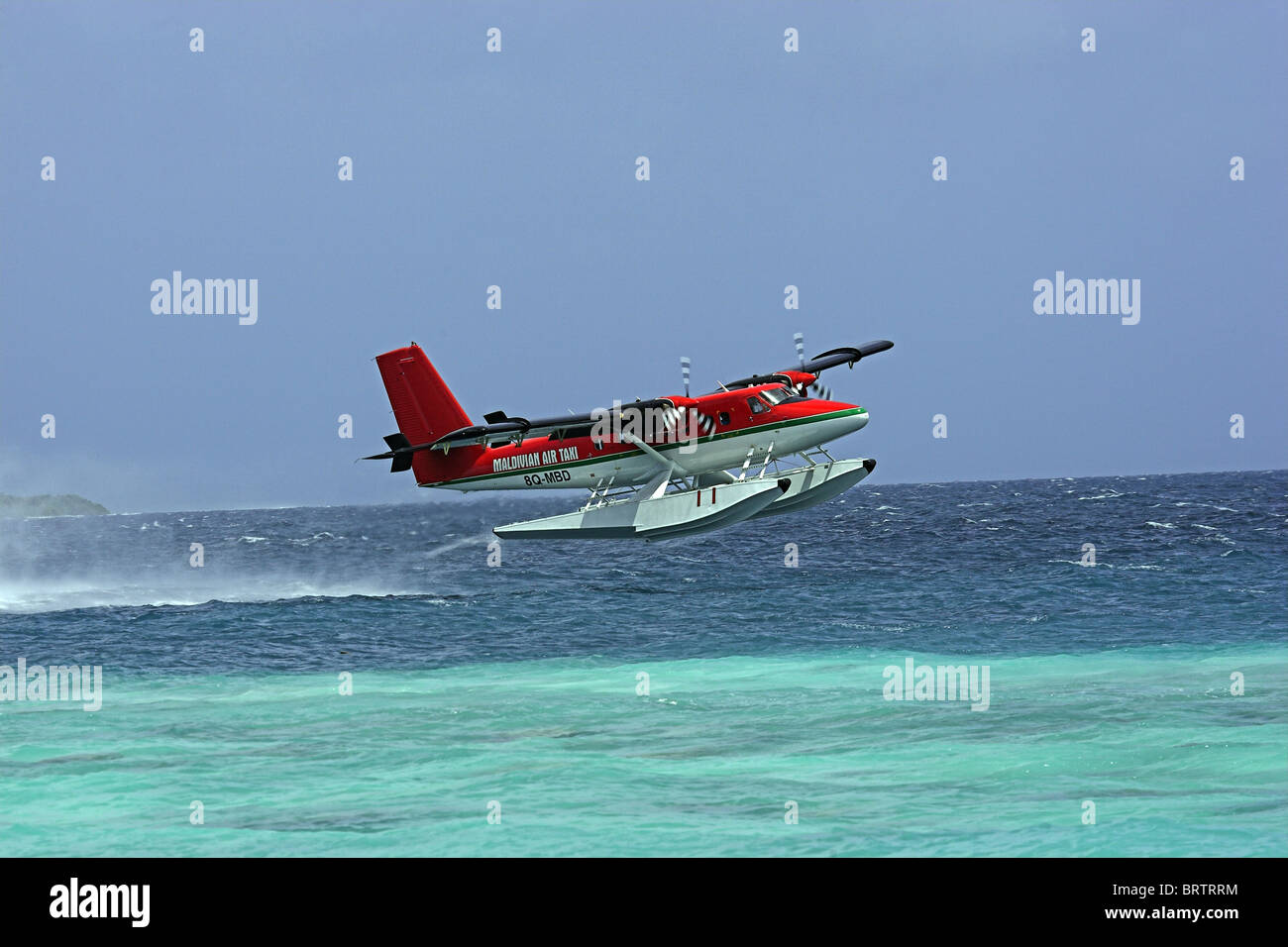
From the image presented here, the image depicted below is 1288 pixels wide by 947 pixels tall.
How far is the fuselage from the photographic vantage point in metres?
30.0

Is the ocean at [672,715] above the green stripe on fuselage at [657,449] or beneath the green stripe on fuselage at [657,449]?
beneath

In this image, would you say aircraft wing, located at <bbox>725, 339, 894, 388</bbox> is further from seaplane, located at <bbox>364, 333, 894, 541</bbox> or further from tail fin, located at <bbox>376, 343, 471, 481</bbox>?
tail fin, located at <bbox>376, 343, 471, 481</bbox>

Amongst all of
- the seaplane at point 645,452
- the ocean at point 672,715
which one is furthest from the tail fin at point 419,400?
the ocean at point 672,715

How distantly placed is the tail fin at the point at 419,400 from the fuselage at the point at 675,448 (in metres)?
0.84

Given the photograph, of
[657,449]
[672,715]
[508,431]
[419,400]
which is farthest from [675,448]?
[672,715]

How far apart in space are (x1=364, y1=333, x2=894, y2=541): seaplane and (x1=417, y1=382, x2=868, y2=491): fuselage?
1.0 inches

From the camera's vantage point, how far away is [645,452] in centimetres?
3097

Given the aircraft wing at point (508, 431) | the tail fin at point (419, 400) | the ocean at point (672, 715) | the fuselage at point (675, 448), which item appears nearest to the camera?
the ocean at point (672, 715)

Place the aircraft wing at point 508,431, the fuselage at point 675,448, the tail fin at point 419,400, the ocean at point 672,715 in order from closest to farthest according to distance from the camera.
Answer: the ocean at point 672,715 → the aircraft wing at point 508,431 → the fuselage at point 675,448 → the tail fin at point 419,400

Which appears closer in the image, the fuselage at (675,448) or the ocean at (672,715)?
the ocean at (672,715)

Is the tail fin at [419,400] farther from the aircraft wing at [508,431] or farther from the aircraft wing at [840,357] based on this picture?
the aircraft wing at [840,357]

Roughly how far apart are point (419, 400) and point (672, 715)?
1172cm

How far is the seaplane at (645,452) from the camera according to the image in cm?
2947

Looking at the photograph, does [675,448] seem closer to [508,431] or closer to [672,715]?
[508,431]
